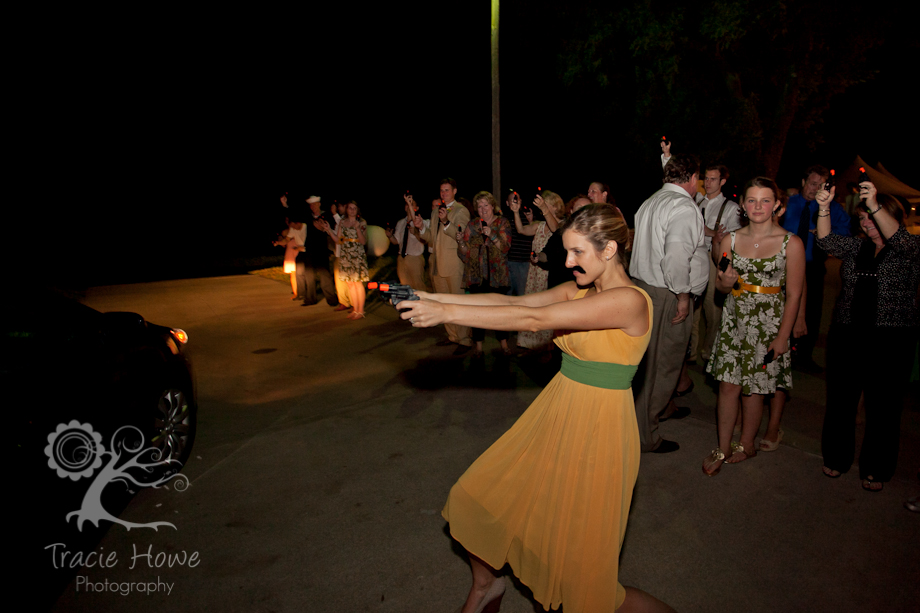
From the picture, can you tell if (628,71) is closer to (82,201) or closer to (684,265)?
(684,265)

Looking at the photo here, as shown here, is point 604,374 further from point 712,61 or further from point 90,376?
point 712,61

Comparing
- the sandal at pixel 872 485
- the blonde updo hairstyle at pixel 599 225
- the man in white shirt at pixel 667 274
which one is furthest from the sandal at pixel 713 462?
the blonde updo hairstyle at pixel 599 225

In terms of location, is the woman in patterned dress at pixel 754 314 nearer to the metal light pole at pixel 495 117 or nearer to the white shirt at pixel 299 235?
the metal light pole at pixel 495 117

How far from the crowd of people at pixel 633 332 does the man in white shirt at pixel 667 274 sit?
1 centimetres

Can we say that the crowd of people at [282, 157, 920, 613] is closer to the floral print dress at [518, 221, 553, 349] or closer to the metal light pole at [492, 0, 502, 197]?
the floral print dress at [518, 221, 553, 349]

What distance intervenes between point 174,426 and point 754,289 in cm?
460

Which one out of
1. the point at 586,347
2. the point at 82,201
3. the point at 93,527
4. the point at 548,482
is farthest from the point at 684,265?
the point at 82,201

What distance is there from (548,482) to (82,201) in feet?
139

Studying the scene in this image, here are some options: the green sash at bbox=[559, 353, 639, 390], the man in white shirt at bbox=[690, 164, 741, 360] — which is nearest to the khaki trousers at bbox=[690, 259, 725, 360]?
the man in white shirt at bbox=[690, 164, 741, 360]

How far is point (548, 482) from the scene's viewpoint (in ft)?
7.81

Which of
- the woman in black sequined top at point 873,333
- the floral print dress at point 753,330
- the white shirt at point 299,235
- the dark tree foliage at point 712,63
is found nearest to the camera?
the woman in black sequined top at point 873,333

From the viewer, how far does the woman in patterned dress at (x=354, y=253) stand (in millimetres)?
9766

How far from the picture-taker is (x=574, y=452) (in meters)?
2.34

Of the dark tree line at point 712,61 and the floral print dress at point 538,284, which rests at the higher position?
the dark tree line at point 712,61
